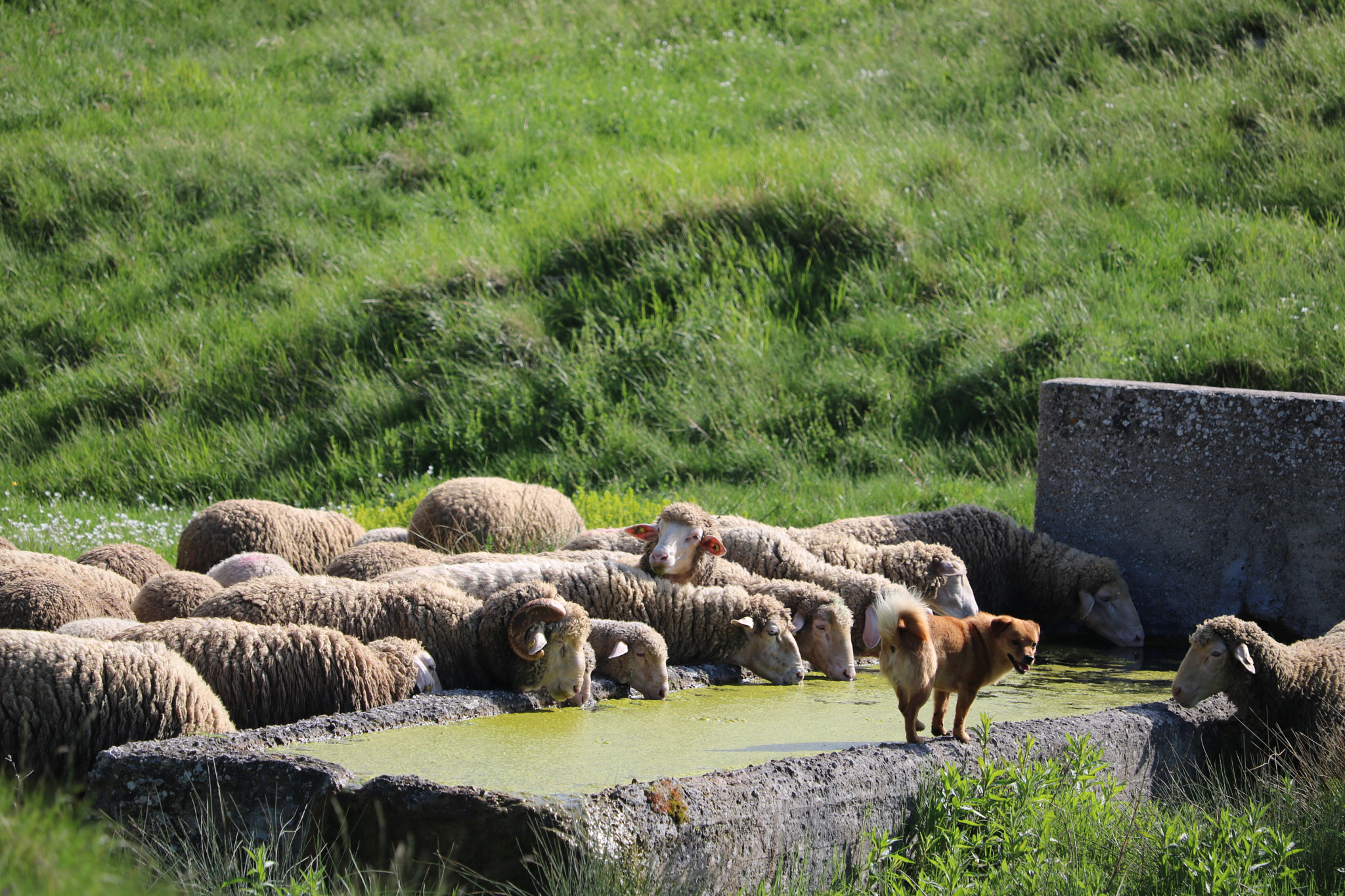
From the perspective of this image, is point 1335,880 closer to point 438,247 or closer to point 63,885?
point 63,885

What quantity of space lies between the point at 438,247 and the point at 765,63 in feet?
19.2

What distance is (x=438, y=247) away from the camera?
12.6m

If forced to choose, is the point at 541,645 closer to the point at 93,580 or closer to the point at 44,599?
the point at 44,599

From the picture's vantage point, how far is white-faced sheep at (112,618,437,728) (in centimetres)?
421

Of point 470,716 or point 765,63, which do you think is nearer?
point 470,716

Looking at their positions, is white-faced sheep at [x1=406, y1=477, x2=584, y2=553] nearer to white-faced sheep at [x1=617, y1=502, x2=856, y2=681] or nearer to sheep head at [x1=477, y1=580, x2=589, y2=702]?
white-faced sheep at [x1=617, y1=502, x2=856, y2=681]

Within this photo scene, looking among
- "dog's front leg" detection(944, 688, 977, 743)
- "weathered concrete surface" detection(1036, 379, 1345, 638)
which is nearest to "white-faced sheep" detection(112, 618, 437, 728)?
"dog's front leg" detection(944, 688, 977, 743)

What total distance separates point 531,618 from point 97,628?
5.75ft

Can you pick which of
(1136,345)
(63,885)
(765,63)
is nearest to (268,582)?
(63,885)

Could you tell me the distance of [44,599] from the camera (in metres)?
5.27

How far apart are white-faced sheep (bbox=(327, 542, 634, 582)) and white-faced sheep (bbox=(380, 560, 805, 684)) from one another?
0.21 m

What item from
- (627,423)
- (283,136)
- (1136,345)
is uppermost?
(283,136)

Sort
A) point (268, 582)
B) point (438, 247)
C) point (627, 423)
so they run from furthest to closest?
1. point (438, 247)
2. point (627, 423)
3. point (268, 582)

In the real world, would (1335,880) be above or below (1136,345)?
below
